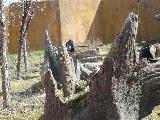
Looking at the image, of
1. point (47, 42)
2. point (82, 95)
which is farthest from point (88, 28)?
point (82, 95)

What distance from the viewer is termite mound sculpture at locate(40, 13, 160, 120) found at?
27.2ft

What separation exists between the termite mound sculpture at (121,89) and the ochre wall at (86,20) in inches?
829

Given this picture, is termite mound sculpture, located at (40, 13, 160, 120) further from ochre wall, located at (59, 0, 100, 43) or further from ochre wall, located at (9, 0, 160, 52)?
ochre wall, located at (59, 0, 100, 43)

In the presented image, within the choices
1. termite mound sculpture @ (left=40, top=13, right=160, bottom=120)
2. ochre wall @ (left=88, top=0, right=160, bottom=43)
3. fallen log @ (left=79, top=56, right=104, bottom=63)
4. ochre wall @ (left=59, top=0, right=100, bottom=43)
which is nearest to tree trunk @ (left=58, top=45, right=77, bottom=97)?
termite mound sculpture @ (left=40, top=13, right=160, bottom=120)

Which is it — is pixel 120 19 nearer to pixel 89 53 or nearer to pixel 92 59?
pixel 89 53

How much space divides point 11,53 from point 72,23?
12.7ft

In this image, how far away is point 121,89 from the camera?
28.4 ft

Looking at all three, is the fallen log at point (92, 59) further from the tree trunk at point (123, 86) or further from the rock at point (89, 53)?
the tree trunk at point (123, 86)

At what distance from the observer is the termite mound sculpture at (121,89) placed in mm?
8289

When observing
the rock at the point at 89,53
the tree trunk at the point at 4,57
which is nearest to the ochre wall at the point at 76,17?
the rock at the point at 89,53

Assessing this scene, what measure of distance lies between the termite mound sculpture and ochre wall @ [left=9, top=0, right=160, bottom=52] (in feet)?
69.1

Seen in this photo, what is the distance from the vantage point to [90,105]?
8.88m

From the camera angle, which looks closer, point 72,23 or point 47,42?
point 47,42

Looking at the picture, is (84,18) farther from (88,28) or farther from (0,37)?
(0,37)
